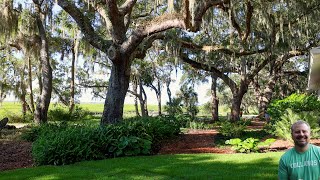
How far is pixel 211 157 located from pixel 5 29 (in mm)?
11428

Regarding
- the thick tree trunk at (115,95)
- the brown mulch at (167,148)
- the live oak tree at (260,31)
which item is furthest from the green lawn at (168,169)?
the live oak tree at (260,31)

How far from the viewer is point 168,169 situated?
7.09 m

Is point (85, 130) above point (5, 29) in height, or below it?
below

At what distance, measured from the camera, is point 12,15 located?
52.2 feet

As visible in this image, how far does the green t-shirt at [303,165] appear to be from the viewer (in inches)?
109

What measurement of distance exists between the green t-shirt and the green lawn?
3.39 metres

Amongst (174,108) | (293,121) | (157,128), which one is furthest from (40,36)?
(293,121)

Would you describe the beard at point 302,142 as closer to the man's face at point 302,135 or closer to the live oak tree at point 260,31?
the man's face at point 302,135

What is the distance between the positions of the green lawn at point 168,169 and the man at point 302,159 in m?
3.40

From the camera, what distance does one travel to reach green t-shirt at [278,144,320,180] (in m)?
2.76

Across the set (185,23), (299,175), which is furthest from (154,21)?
(299,175)

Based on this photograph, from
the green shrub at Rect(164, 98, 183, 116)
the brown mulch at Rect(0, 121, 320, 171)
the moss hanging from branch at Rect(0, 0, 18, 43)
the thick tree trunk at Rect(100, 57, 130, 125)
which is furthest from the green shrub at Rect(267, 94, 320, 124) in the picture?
the green shrub at Rect(164, 98, 183, 116)

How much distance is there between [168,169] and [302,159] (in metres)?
4.52

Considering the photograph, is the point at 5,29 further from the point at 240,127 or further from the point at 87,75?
the point at 87,75
